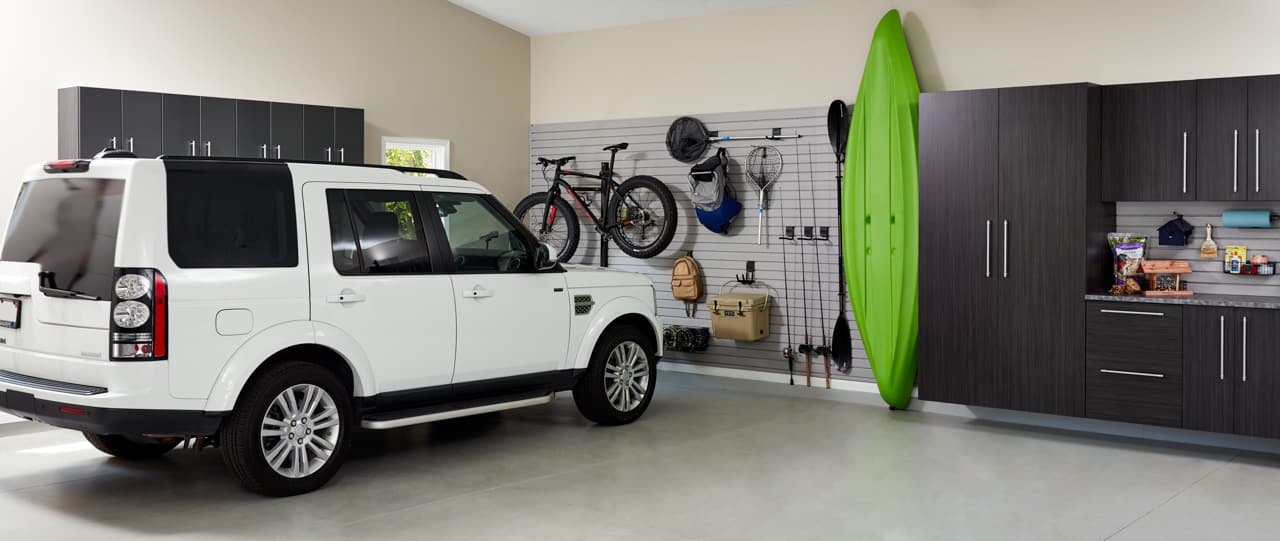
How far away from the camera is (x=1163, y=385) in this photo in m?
6.08

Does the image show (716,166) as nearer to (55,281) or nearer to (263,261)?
(263,261)

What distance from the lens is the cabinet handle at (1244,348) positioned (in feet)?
19.0

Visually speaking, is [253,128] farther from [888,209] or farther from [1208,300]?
[1208,300]

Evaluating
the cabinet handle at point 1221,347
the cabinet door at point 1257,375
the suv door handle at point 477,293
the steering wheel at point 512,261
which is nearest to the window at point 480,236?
the steering wheel at point 512,261

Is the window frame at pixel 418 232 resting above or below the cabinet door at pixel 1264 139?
below

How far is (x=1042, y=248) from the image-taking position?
6492 millimetres

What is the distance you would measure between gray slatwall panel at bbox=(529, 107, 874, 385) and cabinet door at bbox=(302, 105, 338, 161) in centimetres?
254

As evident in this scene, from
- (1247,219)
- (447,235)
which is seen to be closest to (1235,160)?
(1247,219)

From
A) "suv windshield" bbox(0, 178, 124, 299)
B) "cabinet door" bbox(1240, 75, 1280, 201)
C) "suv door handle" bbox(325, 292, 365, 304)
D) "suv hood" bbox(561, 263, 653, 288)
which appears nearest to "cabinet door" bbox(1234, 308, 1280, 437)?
"cabinet door" bbox(1240, 75, 1280, 201)

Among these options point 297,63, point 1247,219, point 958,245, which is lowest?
point 958,245

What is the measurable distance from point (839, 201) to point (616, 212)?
2.00m

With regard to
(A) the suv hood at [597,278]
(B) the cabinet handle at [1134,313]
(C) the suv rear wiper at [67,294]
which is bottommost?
(B) the cabinet handle at [1134,313]

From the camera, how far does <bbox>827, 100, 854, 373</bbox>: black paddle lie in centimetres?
778

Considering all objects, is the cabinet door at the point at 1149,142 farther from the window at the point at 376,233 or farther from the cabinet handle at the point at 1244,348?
the window at the point at 376,233
